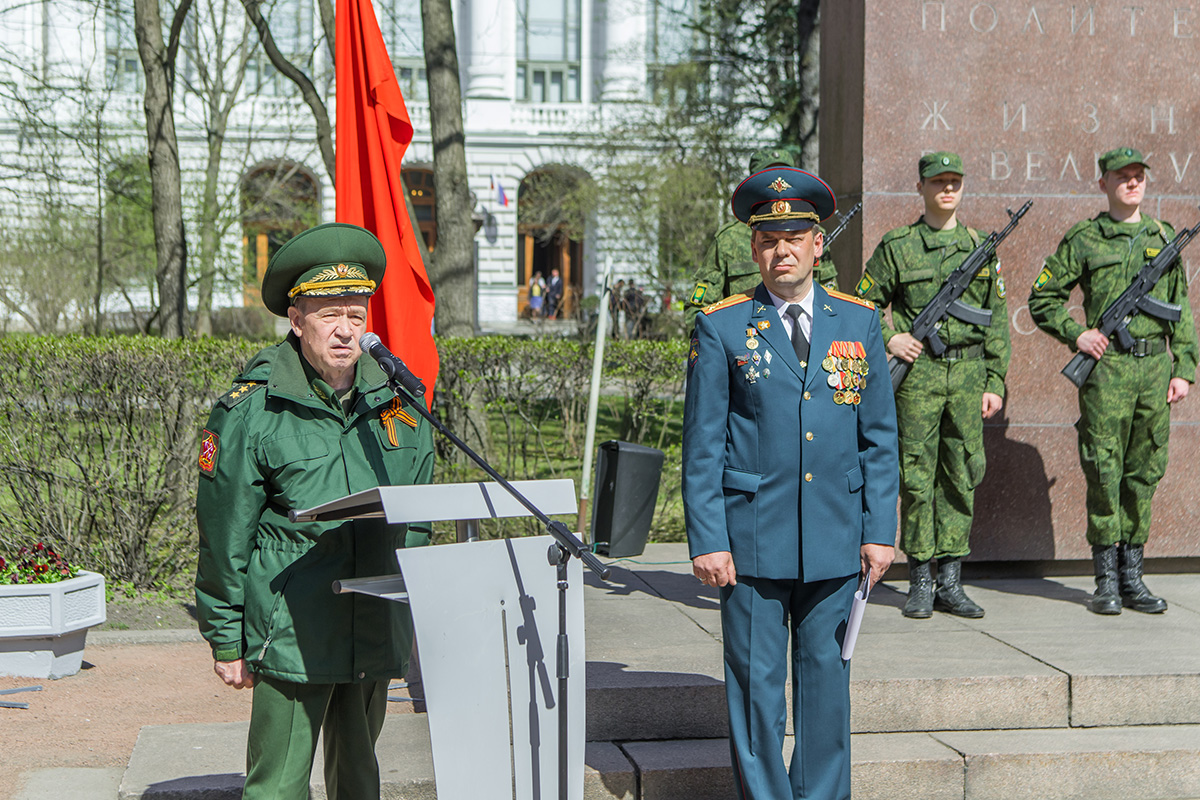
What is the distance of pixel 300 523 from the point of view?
3.23 meters

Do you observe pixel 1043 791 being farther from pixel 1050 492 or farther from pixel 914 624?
pixel 1050 492

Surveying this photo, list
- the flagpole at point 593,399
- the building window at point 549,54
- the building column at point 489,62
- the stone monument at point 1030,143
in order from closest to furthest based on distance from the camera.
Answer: the stone monument at point 1030,143 < the flagpole at point 593,399 < the building column at point 489,62 < the building window at point 549,54

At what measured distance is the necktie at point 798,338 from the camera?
3.96 metres

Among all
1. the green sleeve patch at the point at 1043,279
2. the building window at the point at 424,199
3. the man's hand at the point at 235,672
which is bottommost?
the man's hand at the point at 235,672

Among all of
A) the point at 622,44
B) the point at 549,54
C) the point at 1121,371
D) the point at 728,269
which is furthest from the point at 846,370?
the point at 549,54

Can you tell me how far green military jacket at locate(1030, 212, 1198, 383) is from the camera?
6.34m

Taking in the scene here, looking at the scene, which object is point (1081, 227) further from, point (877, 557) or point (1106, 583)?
point (877, 557)

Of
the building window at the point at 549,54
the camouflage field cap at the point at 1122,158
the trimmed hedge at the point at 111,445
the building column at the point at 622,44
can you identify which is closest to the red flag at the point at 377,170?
the trimmed hedge at the point at 111,445

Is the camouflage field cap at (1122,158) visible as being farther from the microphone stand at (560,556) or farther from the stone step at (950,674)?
the microphone stand at (560,556)

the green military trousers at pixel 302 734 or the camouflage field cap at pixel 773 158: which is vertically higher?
the camouflage field cap at pixel 773 158

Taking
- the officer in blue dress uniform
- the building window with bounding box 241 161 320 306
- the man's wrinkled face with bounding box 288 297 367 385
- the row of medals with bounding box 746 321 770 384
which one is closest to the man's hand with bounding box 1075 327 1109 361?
the officer in blue dress uniform

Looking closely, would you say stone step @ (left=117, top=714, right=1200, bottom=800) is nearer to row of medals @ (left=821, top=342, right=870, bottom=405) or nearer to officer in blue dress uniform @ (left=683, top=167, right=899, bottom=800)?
officer in blue dress uniform @ (left=683, top=167, right=899, bottom=800)

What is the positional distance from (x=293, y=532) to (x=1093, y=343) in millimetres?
4473

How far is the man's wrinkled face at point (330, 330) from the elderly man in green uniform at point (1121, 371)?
429 centimetres
